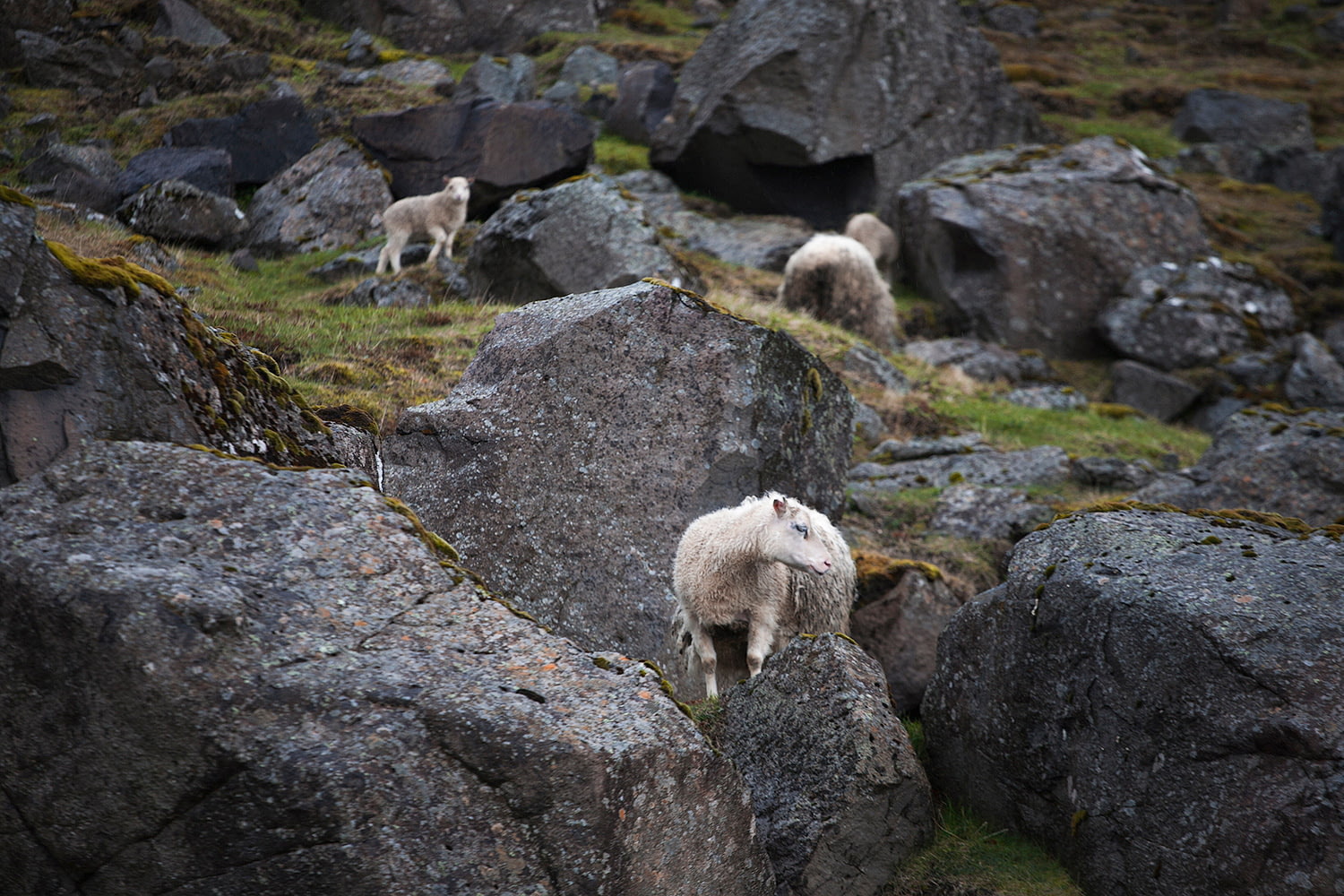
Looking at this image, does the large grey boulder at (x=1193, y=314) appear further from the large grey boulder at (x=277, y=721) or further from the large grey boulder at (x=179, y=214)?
the large grey boulder at (x=277, y=721)

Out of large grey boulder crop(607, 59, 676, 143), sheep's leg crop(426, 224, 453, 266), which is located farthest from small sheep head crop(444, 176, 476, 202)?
large grey boulder crop(607, 59, 676, 143)

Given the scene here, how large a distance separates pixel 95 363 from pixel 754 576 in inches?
210

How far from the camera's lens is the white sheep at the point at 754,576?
8250 mm

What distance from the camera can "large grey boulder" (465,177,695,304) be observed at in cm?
1622

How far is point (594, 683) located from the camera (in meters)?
5.02

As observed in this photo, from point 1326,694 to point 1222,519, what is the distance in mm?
1894

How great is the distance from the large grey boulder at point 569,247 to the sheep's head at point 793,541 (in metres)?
8.30

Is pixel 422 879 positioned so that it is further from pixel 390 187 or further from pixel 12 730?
pixel 390 187

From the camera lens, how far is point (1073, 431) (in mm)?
19328

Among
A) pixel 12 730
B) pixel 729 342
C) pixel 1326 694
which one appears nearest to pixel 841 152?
pixel 729 342

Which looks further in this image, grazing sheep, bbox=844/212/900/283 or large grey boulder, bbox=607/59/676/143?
large grey boulder, bbox=607/59/676/143

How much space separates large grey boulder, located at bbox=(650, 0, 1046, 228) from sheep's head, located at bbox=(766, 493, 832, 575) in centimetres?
2212

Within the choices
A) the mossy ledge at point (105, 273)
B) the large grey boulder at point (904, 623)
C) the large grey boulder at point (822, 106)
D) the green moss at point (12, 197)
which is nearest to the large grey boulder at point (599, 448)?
the large grey boulder at point (904, 623)

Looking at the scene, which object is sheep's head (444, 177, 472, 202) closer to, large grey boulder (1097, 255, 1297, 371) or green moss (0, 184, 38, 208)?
green moss (0, 184, 38, 208)
